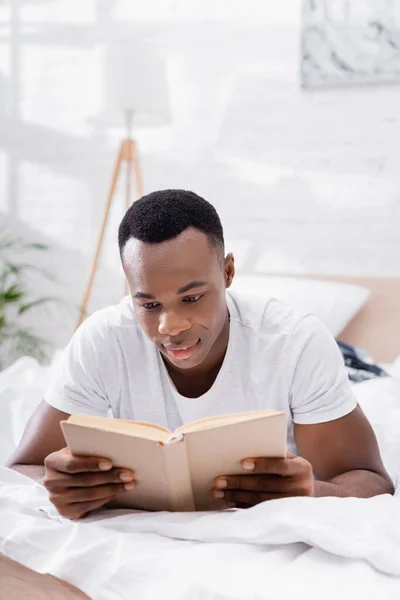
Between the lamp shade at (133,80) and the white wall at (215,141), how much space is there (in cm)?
8

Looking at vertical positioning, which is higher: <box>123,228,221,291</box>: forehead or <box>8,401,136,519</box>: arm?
<box>123,228,221,291</box>: forehead

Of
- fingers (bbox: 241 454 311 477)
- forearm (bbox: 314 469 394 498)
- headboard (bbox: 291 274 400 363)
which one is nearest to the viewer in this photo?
fingers (bbox: 241 454 311 477)

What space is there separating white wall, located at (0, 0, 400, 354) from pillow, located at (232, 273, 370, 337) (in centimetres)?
24

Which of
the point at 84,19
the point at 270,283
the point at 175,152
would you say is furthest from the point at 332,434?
the point at 84,19

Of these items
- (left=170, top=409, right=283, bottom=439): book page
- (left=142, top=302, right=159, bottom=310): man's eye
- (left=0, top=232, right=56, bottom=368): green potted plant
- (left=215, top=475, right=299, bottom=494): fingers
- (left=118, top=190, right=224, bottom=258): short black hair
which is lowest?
(left=0, top=232, right=56, bottom=368): green potted plant

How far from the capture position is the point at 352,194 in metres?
2.66

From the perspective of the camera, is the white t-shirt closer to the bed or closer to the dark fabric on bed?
the bed

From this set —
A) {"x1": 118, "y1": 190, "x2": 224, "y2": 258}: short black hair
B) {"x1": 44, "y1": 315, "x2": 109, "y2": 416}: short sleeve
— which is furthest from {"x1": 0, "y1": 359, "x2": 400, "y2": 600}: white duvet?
{"x1": 118, "y1": 190, "x2": 224, "y2": 258}: short black hair

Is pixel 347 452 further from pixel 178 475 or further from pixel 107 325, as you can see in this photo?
pixel 107 325

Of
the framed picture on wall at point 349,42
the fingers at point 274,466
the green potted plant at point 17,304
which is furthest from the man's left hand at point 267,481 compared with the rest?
the green potted plant at point 17,304

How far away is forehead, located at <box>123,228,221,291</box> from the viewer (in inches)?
43.8

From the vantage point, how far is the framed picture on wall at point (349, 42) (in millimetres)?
2559

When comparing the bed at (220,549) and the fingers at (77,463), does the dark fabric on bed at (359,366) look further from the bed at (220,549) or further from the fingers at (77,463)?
the fingers at (77,463)

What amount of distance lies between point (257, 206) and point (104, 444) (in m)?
1.99
